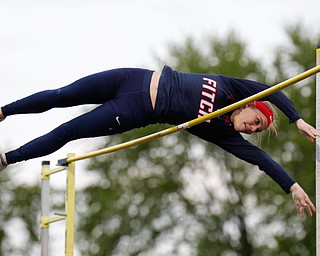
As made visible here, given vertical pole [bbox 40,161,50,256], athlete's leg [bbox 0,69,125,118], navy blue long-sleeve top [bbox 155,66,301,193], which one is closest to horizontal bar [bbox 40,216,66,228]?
vertical pole [bbox 40,161,50,256]

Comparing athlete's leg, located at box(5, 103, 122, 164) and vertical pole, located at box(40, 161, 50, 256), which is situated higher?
athlete's leg, located at box(5, 103, 122, 164)

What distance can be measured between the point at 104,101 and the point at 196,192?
1804 centimetres

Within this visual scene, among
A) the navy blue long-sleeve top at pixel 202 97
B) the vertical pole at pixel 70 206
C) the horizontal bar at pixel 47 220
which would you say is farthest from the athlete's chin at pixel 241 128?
the horizontal bar at pixel 47 220

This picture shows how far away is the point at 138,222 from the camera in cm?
2520

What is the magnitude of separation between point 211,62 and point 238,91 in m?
18.3

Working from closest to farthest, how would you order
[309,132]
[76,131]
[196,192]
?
[309,132]
[76,131]
[196,192]

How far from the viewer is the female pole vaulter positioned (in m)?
7.38

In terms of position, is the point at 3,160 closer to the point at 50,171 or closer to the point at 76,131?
the point at 50,171

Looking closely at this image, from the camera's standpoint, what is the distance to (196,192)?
25.5m

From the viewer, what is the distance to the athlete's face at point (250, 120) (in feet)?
24.2

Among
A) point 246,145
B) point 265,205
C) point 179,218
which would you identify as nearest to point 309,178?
point 265,205

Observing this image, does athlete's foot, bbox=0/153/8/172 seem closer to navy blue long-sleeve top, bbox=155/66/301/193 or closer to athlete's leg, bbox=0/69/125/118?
athlete's leg, bbox=0/69/125/118

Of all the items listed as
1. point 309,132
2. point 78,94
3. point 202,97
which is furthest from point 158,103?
point 309,132

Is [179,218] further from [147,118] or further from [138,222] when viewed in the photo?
[147,118]
